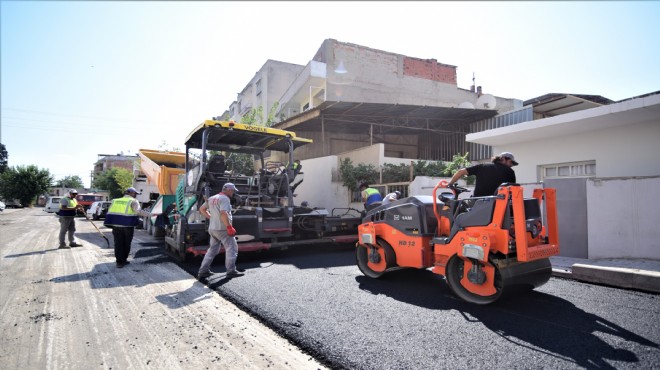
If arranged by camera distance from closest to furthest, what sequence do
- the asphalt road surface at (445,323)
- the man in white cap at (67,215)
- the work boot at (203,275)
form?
the asphalt road surface at (445,323) < the work boot at (203,275) < the man in white cap at (67,215)

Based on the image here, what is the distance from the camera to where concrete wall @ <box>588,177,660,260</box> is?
575 centimetres

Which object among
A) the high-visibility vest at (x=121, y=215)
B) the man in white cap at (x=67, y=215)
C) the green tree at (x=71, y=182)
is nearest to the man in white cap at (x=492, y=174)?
the high-visibility vest at (x=121, y=215)

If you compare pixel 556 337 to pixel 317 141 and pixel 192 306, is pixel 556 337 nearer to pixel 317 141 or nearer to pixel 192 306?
pixel 192 306

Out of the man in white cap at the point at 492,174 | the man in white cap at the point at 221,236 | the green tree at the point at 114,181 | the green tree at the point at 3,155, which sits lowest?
the man in white cap at the point at 221,236

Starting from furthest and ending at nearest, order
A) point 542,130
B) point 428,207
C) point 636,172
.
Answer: point 542,130, point 636,172, point 428,207

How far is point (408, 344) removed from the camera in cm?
285

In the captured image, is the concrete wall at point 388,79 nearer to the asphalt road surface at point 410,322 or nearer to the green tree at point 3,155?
the asphalt road surface at point 410,322

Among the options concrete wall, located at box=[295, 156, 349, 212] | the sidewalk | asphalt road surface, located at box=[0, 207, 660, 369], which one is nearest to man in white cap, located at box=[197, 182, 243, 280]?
asphalt road surface, located at box=[0, 207, 660, 369]

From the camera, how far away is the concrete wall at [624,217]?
18.9 feet

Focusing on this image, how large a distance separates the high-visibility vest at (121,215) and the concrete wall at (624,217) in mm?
8154

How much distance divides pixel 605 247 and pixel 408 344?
5290 mm

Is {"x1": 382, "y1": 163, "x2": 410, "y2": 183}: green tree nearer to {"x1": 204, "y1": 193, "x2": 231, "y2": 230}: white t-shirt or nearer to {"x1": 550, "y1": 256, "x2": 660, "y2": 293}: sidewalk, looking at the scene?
{"x1": 550, "y1": 256, "x2": 660, "y2": 293}: sidewalk

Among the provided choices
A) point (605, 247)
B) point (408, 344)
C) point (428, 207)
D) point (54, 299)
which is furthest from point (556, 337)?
point (54, 299)

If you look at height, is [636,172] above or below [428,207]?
above
